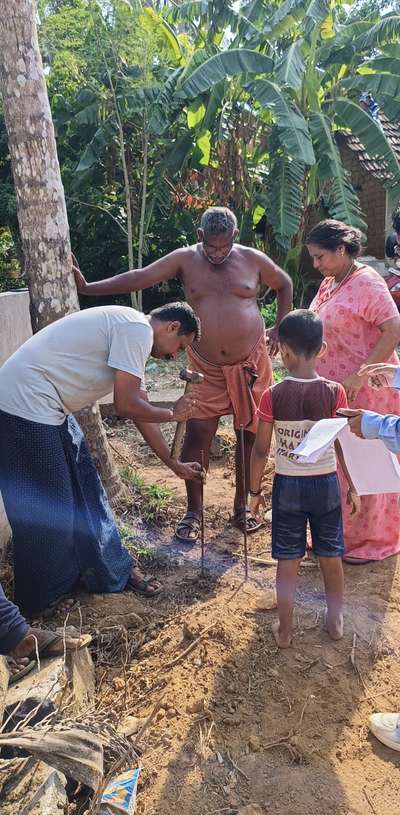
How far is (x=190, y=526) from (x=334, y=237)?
1971 millimetres

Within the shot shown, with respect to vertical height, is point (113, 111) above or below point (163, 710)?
above

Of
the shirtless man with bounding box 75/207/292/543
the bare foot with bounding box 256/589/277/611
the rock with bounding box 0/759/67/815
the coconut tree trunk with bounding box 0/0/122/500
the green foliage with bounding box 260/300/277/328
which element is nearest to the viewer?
the rock with bounding box 0/759/67/815

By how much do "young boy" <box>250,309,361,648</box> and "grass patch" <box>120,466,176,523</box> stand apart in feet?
5.27

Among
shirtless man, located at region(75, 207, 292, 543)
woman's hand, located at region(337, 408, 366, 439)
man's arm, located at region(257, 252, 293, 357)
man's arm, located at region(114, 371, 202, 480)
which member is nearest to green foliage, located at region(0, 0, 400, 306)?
man's arm, located at region(257, 252, 293, 357)

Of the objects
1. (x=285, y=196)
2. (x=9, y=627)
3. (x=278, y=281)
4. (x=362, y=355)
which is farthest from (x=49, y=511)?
(x=285, y=196)

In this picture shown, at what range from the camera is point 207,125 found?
827cm

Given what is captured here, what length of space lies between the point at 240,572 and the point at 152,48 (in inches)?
290

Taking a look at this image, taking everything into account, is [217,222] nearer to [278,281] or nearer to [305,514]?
[278,281]

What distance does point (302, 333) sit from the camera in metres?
2.68

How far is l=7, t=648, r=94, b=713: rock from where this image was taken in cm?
212

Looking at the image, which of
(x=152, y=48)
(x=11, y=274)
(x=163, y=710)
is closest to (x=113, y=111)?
(x=152, y=48)

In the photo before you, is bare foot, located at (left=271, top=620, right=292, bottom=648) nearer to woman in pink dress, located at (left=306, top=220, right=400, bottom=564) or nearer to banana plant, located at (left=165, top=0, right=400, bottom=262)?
woman in pink dress, located at (left=306, top=220, right=400, bottom=564)

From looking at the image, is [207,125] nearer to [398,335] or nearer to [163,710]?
[398,335]

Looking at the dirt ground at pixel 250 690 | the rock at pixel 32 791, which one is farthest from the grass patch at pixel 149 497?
the rock at pixel 32 791
